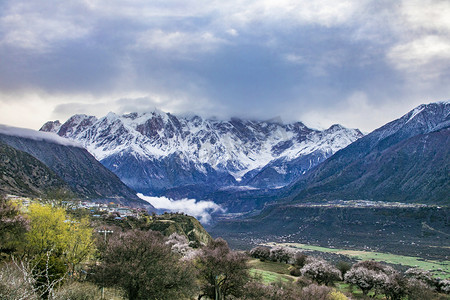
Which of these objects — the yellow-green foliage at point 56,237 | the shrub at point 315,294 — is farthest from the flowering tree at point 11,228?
the shrub at point 315,294

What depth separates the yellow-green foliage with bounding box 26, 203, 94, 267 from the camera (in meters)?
48.3

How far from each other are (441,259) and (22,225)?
15657 cm

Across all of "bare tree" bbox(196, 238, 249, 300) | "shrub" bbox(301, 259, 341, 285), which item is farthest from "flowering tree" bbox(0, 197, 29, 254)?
"shrub" bbox(301, 259, 341, 285)

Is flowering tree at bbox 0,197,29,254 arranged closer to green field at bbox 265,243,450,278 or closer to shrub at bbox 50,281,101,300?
shrub at bbox 50,281,101,300

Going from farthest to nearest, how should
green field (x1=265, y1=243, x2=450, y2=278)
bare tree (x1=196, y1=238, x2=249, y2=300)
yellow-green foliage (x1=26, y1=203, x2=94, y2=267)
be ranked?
green field (x1=265, y1=243, x2=450, y2=278) → bare tree (x1=196, y1=238, x2=249, y2=300) → yellow-green foliage (x1=26, y1=203, x2=94, y2=267)

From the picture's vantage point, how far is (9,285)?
15141 mm

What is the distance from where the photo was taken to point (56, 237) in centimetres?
4944

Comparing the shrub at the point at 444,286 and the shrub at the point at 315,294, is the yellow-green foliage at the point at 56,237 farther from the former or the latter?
the shrub at the point at 444,286

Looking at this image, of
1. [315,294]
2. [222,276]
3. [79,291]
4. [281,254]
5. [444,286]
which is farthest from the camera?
[281,254]

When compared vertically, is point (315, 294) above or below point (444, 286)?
above

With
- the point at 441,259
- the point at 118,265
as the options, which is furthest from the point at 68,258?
the point at 441,259

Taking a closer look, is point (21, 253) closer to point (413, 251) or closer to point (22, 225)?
point (22, 225)

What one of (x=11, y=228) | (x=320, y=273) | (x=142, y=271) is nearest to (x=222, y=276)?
(x=142, y=271)

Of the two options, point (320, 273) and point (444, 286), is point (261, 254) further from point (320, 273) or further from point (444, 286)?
point (444, 286)
